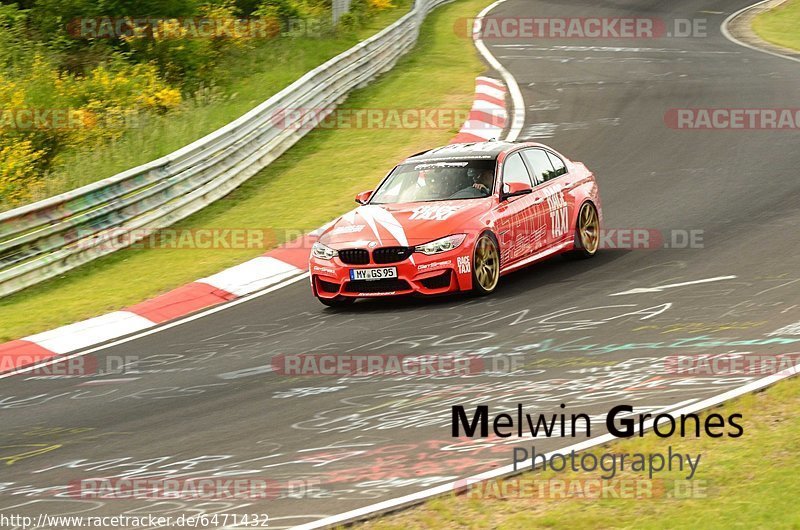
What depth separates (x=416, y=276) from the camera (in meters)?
11.6

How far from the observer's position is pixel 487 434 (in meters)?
7.32

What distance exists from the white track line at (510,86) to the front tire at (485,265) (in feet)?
25.5

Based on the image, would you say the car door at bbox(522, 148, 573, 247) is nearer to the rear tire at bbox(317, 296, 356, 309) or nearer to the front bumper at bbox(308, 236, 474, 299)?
the front bumper at bbox(308, 236, 474, 299)

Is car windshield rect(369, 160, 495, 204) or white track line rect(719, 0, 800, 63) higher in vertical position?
white track line rect(719, 0, 800, 63)

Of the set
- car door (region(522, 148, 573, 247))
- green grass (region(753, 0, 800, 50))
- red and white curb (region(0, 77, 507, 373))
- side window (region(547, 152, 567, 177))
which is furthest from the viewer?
green grass (region(753, 0, 800, 50))

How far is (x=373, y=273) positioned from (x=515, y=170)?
7.13 ft

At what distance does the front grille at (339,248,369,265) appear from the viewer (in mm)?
11695

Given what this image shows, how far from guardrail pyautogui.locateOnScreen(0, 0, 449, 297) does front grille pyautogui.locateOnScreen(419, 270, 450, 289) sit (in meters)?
5.34

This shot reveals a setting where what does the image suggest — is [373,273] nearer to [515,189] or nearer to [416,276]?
[416,276]

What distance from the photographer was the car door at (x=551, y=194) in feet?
42.1

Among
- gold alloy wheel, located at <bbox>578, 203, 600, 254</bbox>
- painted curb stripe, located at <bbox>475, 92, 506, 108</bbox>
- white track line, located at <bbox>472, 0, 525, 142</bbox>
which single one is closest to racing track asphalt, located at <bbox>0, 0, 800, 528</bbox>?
gold alloy wheel, located at <bbox>578, 203, 600, 254</bbox>

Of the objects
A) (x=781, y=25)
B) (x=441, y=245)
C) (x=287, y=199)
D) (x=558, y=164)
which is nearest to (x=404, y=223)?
(x=441, y=245)

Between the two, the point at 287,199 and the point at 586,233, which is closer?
the point at 586,233

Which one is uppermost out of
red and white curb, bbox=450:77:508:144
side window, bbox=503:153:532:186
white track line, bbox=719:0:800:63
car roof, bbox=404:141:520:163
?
white track line, bbox=719:0:800:63
